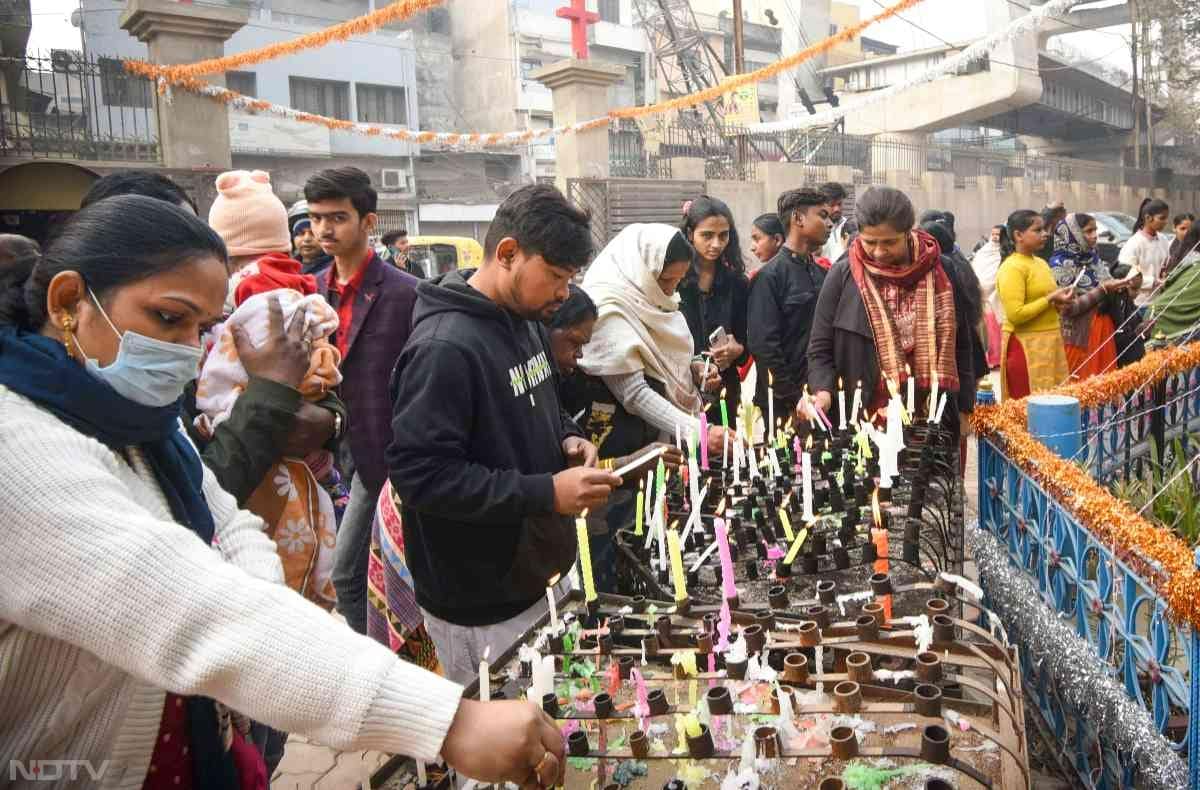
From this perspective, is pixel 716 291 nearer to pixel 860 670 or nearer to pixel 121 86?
pixel 860 670

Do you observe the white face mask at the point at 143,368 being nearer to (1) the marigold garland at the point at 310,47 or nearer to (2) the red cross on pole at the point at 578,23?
(1) the marigold garland at the point at 310,47

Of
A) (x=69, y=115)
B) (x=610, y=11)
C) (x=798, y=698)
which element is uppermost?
(x=610, y=11)

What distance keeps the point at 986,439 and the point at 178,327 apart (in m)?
2.98

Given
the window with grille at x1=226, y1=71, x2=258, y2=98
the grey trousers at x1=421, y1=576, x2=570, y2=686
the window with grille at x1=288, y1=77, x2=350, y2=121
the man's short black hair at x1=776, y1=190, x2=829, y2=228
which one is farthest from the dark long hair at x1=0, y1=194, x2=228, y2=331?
the window with grille at x1=288, y1=77, x2=350, y2=121

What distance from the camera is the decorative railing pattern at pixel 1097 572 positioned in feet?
6.70

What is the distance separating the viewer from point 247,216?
2850 mm

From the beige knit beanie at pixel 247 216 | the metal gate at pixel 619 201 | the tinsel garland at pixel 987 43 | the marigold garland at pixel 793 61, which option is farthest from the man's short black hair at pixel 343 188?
the metal gate at pixel 619 201

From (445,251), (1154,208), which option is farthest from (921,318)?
(445,251)

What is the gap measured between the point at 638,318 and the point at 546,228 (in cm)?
125

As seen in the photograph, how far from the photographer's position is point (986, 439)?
3.41m

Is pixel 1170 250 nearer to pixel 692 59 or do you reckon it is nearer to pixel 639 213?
pixel 639 213

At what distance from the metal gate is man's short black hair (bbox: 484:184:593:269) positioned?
9598mm

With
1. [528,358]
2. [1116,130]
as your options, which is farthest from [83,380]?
[1116,130]

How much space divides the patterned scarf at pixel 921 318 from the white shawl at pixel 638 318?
0.78 meters
